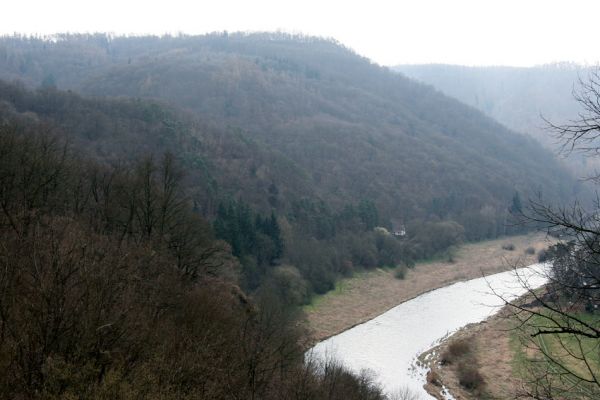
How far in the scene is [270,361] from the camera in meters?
18.5

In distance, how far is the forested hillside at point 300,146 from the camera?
193 ft

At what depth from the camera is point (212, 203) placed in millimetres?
59312

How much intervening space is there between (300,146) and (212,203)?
48.7 metres

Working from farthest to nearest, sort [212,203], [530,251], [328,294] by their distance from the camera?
[530,251], [212,203], [328,294]

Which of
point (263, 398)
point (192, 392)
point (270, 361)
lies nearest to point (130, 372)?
point (192, 392)

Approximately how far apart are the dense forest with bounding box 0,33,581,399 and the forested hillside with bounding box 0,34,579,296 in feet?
1.53

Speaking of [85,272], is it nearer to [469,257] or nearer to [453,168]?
[469,257]

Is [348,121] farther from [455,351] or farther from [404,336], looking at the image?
[455,351]

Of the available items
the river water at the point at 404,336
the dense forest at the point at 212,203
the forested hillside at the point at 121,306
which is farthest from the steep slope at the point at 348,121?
the forested hillside at the point at 121,306

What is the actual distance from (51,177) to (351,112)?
128m

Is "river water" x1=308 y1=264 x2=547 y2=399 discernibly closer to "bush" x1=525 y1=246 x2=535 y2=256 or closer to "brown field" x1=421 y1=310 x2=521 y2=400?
"brown field" x1=421 y1=310 x2=521 y2=400

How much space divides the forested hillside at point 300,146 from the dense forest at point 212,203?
47 centimetres

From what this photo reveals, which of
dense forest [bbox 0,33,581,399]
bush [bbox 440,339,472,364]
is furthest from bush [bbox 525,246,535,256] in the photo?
bush [bbox 440,339,472,364]

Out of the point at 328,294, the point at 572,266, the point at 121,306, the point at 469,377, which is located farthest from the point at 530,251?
the point at 572,266
